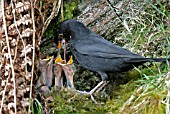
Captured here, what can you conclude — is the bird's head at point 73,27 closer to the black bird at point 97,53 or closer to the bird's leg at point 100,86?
the black bird at point 97,53

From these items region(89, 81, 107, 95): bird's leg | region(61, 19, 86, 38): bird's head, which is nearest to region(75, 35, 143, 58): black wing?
region(61, 19, 86, 38): bird's head

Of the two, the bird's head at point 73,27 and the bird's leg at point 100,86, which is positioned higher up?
the bird's head at point 73,27

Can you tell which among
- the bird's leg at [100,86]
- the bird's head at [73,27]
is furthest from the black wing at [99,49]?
the bird's leg at [100,86]

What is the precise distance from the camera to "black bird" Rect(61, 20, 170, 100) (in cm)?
406

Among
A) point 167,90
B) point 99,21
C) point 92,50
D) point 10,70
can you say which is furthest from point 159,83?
point 99,21

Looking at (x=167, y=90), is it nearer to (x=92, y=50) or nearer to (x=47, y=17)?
(x=92, y=50)

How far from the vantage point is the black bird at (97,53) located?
4059mm

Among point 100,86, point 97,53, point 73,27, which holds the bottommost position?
point 100,86

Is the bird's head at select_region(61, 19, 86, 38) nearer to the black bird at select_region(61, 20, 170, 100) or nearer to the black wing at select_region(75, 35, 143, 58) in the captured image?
the black bird at select_region(61, 20, 170, 100)

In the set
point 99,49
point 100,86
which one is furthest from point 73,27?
point 100,86

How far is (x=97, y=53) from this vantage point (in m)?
4.18

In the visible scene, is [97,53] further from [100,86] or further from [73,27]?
[73,27]

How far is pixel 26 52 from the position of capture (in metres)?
3.76

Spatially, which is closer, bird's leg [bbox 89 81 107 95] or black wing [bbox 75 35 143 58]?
black wing [bbox 75 35 143 58]
